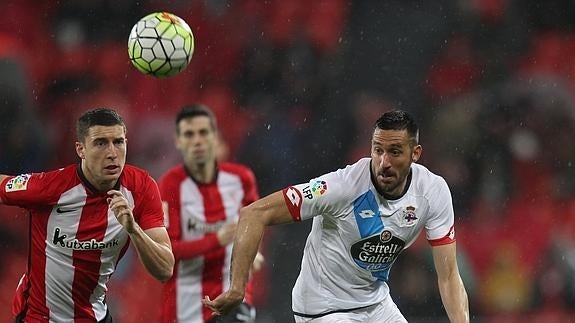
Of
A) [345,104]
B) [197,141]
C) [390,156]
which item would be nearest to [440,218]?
[390,156]

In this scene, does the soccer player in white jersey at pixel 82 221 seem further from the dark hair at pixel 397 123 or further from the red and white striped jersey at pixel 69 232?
the dark hair at pixel 397 123

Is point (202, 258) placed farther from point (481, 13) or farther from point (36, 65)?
point (481, 13)

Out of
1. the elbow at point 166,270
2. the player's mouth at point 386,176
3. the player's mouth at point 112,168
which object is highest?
the player's mouth at point 112,168

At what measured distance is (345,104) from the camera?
11.0 m

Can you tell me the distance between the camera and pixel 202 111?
7406 millimetres

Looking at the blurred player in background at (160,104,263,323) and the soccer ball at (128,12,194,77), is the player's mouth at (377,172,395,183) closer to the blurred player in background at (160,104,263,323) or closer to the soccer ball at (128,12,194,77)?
the blurred player in background at (160,104,263,323)

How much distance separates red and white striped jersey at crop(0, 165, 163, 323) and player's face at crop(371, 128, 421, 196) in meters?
1.16

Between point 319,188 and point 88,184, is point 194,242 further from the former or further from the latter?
point 319,188

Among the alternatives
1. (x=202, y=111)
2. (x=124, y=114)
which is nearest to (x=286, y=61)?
(x=124, y=114)

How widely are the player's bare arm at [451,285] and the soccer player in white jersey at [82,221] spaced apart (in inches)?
54.0

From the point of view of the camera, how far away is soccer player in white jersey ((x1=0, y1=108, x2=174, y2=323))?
5391 mm

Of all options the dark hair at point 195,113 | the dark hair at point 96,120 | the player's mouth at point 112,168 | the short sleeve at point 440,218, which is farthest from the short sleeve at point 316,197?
the dark hair at point 195,113

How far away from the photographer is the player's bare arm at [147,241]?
4.99 m

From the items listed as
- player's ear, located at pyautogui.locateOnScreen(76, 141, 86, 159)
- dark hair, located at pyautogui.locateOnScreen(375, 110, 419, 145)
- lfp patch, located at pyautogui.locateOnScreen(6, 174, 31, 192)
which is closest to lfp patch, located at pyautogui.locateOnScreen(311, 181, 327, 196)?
dark hair, located at pyautogui.locateOnScreen(375, 110, 419, 145)
